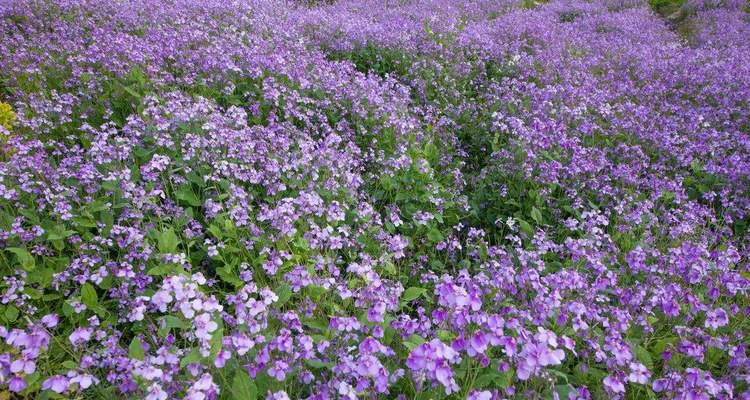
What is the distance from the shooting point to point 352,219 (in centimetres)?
404

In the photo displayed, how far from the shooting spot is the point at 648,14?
1462 cm

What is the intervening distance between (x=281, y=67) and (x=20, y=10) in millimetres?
4576

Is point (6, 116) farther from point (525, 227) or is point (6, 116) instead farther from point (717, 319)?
point (717, 319)

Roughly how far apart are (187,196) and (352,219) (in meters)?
1.23

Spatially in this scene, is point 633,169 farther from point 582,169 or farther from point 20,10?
A: point 20,10

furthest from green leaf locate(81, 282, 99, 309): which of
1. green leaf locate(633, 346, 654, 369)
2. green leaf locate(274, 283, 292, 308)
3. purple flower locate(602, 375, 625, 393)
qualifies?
green leaf locate(633, 346, 654, 369)

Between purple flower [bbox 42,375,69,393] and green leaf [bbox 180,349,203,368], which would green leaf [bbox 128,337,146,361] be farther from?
purple flower [bbox 42,375,69,393]


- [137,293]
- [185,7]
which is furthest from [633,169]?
[185,7]

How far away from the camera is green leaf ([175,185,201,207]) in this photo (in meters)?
3.75

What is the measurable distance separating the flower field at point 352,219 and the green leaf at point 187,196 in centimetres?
7

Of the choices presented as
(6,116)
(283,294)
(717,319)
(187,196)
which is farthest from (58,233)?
Answer: (717,319)

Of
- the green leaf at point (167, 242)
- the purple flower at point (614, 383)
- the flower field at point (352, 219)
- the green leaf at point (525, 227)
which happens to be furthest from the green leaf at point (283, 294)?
the green leaf at point (525, 227)

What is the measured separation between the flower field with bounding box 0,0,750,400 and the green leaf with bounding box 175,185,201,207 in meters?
0.07

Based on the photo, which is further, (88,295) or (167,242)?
(167,242)
